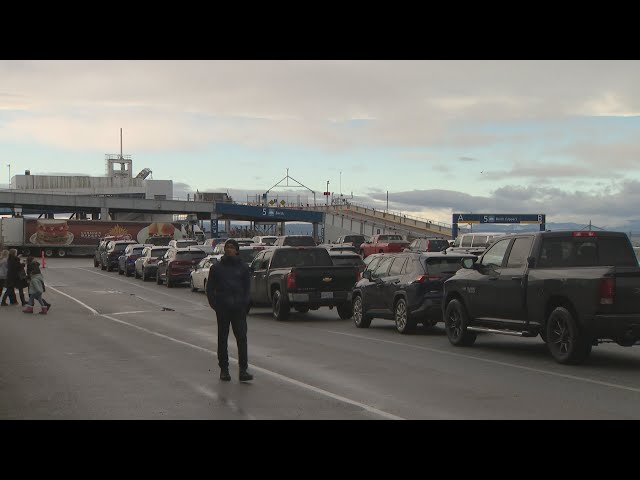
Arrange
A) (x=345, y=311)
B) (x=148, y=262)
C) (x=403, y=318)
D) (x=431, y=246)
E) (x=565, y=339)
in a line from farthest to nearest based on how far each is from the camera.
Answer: (x=431, y=246) < (x=148, y=262) < (x=345, y=311) < (x=403, y=318) < (x=565, y=339)

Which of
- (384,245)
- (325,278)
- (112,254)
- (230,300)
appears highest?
(384,245)

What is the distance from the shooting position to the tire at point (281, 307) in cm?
2191

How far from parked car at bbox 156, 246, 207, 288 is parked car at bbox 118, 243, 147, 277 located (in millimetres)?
8002

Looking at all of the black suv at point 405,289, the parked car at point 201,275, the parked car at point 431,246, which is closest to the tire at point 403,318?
the black suv at point 405,289

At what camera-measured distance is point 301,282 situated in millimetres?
21672

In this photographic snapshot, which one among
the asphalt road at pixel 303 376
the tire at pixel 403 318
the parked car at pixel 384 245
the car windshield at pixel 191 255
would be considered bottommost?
the asphalt road at pixel 303 376

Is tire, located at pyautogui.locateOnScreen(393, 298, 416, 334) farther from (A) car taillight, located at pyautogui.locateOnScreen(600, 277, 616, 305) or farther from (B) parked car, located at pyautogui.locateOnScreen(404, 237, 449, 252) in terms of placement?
(B) parked car, located at pyautogui.locateOnScreen(404, 237, 449, 252)

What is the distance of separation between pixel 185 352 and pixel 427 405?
6.67 metres

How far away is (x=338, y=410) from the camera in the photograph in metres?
9.38

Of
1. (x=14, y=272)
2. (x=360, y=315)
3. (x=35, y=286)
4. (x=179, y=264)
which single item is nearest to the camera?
(x=360, y=315)

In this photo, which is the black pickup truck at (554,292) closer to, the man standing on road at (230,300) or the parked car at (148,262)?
the man standing on road at (230,300)

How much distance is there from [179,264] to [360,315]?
61.9 ft

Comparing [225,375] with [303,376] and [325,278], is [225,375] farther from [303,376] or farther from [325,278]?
[325,278]

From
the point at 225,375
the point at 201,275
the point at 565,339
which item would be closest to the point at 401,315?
the point at 565,339
